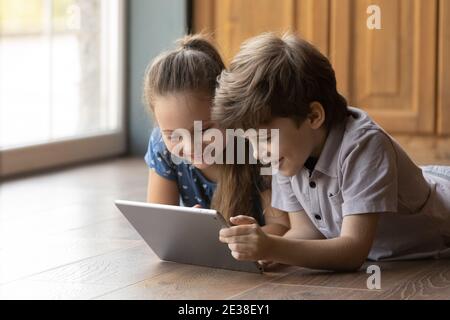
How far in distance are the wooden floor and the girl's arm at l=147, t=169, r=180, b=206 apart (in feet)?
0.32

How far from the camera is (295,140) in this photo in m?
1.54

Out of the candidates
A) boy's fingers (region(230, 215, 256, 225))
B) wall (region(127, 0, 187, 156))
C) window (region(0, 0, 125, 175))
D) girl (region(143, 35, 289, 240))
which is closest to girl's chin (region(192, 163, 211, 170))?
girl (region(143, 35, 289, 240))

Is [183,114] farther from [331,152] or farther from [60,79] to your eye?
[60,79]

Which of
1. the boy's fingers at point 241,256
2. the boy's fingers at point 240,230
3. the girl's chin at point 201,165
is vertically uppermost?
the girl's chin at point 201,165

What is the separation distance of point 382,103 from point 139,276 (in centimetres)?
163

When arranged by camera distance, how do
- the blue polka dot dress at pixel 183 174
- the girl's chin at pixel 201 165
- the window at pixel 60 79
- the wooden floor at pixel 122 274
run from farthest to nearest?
1. the window at pixel 60 79
2. the blue polka dot dress at pixel 183 174
3. the girl's chin at pixel 201 165
4. the wooden floor at pixel 122 274

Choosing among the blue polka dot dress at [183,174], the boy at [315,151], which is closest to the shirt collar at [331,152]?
the boy at [315,151]

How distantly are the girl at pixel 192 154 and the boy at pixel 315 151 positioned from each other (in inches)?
3.9

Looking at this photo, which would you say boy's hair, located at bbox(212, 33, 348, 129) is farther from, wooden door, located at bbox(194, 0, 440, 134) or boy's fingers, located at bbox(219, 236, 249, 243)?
wooden door, located at bbox(194, 0, 440, 134)

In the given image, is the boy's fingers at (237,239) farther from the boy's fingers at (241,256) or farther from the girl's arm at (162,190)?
the girl's arm at (162,190)

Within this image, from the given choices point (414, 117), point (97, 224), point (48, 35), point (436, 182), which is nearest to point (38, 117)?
point (48, 35)

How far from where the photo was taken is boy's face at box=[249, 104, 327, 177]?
1.52m

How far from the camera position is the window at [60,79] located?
9.44 ft

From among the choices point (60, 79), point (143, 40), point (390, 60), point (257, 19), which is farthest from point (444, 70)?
point (60, 79)
